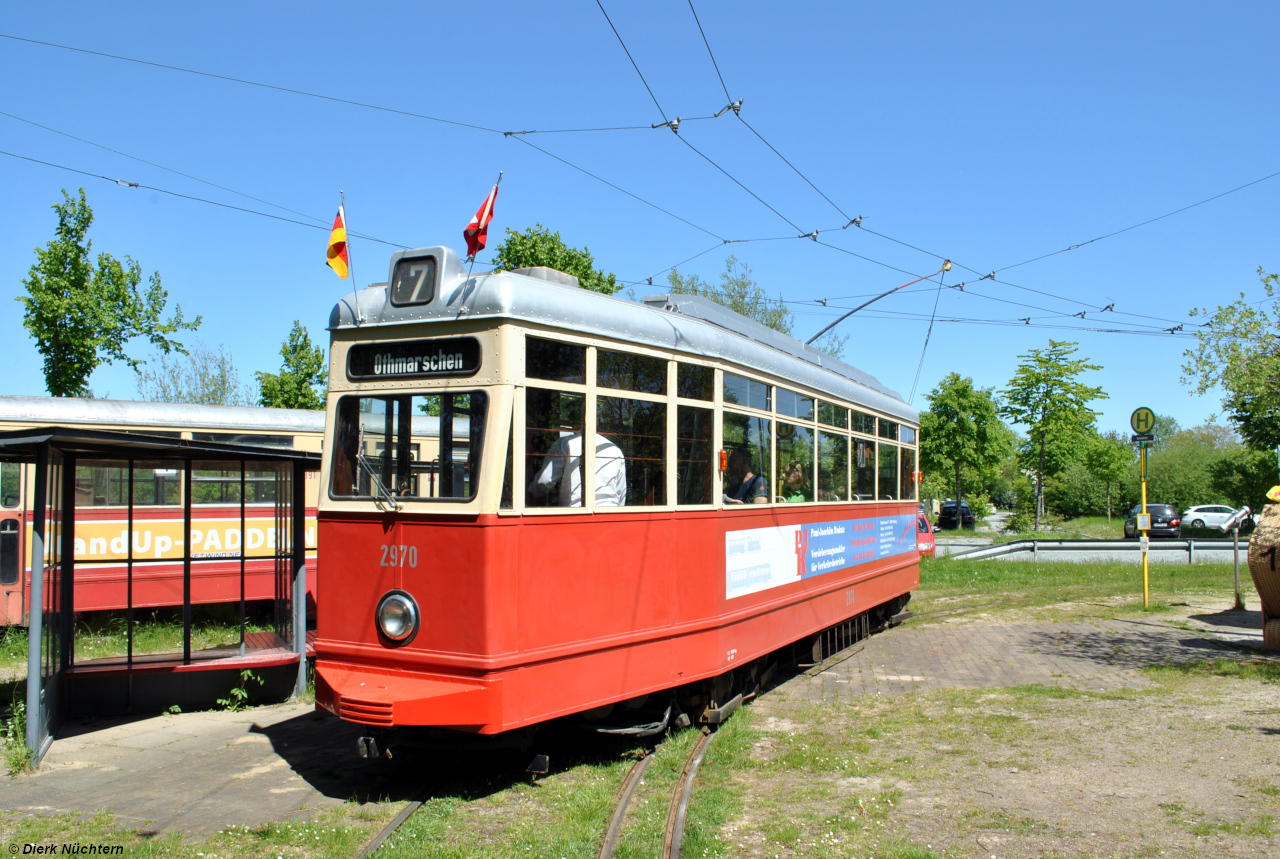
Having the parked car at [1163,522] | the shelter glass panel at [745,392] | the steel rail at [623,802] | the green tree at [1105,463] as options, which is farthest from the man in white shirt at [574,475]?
the green tree at [1105,463]

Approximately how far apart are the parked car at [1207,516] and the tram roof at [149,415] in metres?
41.2

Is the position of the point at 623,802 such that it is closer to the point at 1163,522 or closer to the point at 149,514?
the point at 149,514

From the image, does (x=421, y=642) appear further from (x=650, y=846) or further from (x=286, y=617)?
(x=286, y=617)

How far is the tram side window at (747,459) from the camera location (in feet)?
23.6

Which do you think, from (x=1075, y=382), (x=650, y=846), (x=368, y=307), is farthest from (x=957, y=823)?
(x=1075, y=382)

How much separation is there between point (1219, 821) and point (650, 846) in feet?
10.1

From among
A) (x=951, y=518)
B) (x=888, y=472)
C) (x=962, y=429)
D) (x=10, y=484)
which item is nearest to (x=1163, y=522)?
(x=962, y=429)

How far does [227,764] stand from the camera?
253 inches

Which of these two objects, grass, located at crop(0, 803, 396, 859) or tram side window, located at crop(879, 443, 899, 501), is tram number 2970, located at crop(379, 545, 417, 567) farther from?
tram side window, located at crop(879, 443, 899, 501)

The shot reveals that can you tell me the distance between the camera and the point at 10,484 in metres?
11.3

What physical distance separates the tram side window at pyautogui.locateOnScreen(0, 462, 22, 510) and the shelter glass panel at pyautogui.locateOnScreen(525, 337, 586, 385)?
8713mm

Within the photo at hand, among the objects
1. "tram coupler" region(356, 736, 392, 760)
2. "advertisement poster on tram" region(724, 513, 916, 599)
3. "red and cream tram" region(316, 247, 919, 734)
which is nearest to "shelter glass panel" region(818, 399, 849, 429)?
"advertisement poster on tram" region(724, 513, 916, 599)

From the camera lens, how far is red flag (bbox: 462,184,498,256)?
6055mm

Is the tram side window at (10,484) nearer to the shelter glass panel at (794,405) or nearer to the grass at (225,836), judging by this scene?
the grass at (225,836)
